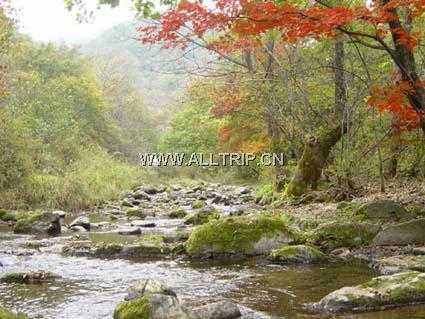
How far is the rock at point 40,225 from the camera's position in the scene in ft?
42.7

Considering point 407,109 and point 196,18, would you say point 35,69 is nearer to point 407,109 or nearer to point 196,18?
point 196,18

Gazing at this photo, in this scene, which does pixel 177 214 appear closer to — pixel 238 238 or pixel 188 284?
pixel 238 238

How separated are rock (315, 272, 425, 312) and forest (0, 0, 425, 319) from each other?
0.05ft

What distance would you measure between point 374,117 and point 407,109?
4224mm

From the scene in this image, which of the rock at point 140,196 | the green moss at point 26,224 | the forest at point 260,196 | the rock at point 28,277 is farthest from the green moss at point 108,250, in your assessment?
the rock at point 140,196

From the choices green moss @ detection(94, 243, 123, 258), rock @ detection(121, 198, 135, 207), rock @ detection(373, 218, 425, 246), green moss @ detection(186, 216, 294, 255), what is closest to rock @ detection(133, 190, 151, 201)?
rock @ detection(121, 198, 135, 207)

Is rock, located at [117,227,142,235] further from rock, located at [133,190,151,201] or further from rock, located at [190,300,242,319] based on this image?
rock, located at [133,190,151,201]

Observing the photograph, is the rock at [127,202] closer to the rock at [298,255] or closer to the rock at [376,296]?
the rock at [298,255]

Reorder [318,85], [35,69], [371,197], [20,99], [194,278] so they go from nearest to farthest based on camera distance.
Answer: [194,278] < [371,197] < [318,85] < [20,99] < [35,69]

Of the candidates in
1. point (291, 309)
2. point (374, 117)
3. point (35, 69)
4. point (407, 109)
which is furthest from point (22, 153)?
point (35, 69)

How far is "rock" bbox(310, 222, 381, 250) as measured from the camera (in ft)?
29.8

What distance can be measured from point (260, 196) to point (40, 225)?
32.0ft

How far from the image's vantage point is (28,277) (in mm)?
7484

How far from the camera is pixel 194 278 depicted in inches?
299
